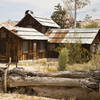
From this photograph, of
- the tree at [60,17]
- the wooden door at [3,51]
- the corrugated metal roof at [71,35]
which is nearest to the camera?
the wooden door at [3,51]

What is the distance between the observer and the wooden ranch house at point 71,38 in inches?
1006

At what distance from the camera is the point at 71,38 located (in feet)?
83.9

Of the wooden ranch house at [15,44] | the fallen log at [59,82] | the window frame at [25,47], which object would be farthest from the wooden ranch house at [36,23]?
the fallen log at [59,82]

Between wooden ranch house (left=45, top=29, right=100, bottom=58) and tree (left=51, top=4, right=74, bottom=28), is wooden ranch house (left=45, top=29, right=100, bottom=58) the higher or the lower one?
the lower one

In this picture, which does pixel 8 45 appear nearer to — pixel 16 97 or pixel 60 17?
pixel 16 97

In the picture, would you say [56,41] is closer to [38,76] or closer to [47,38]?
[47,38]

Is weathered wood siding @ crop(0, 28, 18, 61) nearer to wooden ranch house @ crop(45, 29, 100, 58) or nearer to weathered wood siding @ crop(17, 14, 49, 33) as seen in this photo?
wooden ranch house @ crop(45, 29, 100, 58)

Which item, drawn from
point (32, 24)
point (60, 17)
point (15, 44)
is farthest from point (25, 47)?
point (60, 17)

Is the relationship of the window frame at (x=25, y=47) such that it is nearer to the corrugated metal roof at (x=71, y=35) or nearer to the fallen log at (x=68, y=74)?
the corrugated metal roof at (x=71, y=35)

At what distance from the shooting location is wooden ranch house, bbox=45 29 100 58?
2555 centimetres

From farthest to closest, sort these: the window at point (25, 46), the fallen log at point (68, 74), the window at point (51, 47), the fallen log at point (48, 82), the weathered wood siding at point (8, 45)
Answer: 1. the window at point (51, 47)
2. the window at point (25, 46)
3. the weathered wood siding at point (8, 45)
4. the fallen log at point (68, 74)
5. the fallen log at point (48, 82)

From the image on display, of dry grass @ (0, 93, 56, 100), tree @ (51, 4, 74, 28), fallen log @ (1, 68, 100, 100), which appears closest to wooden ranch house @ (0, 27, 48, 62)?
fallen log @ (1, 68, 100, 100)

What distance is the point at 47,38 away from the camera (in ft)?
92.0

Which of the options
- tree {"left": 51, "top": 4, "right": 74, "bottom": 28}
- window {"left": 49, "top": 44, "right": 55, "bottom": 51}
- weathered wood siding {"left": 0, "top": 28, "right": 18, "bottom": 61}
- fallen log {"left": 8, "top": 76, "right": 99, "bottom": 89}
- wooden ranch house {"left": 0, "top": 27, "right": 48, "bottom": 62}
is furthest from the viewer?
tree {"left": 51, "top": 4, "right": 74, "bottom": 28}
